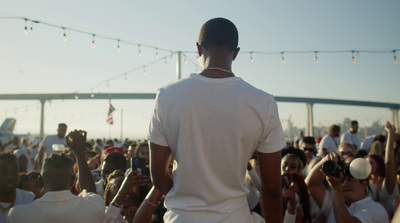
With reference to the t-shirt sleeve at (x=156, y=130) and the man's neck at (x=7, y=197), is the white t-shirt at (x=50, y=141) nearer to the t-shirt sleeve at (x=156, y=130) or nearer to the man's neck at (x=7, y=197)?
the man's neck at (x=7, y=197)

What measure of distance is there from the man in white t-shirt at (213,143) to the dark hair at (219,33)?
0.20m

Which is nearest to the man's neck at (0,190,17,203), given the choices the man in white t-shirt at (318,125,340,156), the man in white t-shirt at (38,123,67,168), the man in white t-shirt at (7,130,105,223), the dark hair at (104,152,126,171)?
the man in white t-shirt at (7,130,105,223)

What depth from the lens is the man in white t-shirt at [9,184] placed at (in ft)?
10.7

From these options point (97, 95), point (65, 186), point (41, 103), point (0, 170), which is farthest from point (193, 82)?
point (97, 95)

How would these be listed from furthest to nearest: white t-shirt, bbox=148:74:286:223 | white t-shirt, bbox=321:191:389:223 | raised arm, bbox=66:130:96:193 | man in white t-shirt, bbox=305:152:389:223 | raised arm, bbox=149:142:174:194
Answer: raised arm, bbox=66:130:96:193 → white t-shirt, bbox=321:191:389:223 → man in white t-shirt, bbox=305:152:389:223 → raised arm, bbox=149:142:174:194 → white t-shirt, bbox=148:74:286:223

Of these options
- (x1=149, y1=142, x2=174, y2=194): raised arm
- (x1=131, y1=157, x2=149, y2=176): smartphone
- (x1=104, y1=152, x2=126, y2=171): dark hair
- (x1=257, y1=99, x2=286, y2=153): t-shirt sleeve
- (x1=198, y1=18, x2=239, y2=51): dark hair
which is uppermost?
(x1=198, y1=18, x2=239, y2=51): dark hair

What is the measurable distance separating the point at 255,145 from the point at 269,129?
0.11 meters

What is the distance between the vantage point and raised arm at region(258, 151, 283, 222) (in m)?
1.65

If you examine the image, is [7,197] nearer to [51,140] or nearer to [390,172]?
[390,172]

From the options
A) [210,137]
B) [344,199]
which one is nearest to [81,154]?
[210,137]

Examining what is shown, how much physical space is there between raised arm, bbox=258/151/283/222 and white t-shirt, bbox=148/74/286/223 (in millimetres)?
117

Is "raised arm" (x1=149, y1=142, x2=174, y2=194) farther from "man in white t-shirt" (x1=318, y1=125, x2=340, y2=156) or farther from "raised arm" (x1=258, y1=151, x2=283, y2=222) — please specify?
"man in white t-shirt" (x1=318, y1=125, x2=340, y2=156)

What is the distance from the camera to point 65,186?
2.57 m

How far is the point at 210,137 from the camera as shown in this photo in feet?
Result: 5.12
